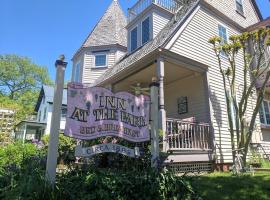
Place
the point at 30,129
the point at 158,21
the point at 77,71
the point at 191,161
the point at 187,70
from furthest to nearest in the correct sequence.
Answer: the point at 30,129 < the point at 77,71 < the point at 158,21 < the point at 187,70 < the point at 191,161

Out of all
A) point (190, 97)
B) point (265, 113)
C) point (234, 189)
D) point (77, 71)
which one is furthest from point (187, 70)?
point (77, 71)

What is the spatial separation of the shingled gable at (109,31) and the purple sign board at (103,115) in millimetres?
15111

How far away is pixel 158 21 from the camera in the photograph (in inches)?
498

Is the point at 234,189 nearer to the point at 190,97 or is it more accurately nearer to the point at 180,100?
the point at 190,97

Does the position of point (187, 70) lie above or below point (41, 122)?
below

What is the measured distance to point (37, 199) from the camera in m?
3.09

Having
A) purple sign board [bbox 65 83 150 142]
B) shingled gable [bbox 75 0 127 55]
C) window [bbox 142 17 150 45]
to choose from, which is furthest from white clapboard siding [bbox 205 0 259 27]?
purple sign board [bbox 65 83 150 142]

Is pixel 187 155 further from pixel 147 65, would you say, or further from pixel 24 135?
pixel 24 135

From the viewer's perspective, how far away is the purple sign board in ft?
12.8

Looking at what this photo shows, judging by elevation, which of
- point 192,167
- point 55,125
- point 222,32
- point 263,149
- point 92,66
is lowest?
point 192,167

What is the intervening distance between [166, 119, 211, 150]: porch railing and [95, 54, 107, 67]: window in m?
11.1

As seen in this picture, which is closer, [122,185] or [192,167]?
[122,185]

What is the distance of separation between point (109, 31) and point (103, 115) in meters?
16.8

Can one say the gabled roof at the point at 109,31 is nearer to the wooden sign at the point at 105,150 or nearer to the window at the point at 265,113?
the window at the point at 265,113
